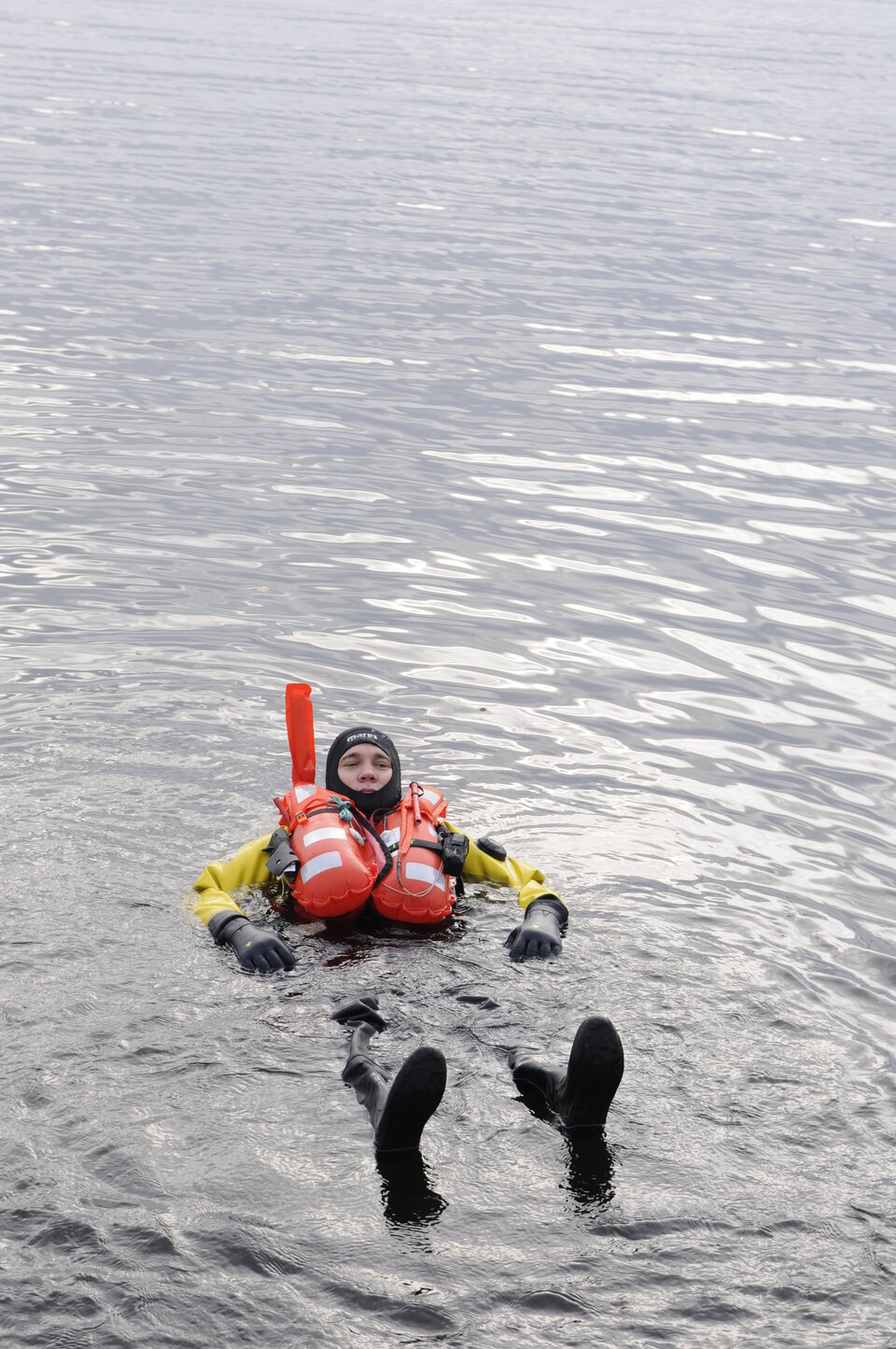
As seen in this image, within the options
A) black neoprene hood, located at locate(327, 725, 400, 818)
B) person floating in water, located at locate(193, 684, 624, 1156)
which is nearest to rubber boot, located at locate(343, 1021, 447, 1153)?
person floating in water, located at locate(193, 684, 624, 1156)

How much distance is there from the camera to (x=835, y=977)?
25.5ft

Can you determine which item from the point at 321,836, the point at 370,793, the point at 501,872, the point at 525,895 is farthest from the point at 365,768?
the point at 525,895

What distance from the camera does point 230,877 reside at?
27.2 ft

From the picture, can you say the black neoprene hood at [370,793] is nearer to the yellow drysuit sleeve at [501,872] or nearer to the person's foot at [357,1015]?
the yellow drysuit sleeve at [501,872]

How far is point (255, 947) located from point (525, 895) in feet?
5.45

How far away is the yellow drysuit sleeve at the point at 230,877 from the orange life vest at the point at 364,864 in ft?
0.78

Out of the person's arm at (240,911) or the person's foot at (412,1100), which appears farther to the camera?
the person's arm at (240,911)

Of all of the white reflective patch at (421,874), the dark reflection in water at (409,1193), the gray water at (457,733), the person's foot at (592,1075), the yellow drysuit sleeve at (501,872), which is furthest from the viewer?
the yellow drysuit sleeve at (501,872)

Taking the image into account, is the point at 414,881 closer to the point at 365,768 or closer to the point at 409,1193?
the point at 365,768

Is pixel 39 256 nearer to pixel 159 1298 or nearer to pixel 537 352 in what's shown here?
pixel 537 352

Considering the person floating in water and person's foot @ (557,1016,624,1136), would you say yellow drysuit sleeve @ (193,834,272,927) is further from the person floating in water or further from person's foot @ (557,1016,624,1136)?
person's foot @ (557,1016,624,1136)

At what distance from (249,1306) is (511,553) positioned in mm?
10036

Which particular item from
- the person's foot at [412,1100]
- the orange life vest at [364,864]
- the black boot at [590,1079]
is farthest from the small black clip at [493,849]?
the person's foot at [412,1100]

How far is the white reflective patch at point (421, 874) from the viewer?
7996mm
